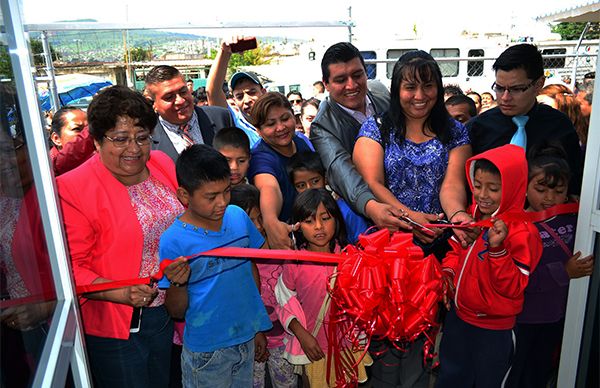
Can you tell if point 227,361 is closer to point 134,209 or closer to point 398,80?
point 134,209

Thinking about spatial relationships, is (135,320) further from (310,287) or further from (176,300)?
(310,287)

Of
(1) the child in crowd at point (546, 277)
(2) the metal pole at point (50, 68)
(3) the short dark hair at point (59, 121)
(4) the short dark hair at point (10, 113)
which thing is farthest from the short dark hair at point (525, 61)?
(2) the metal pole at point (50, 68)

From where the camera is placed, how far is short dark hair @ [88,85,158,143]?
6.93 feet

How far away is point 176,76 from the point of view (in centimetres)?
323

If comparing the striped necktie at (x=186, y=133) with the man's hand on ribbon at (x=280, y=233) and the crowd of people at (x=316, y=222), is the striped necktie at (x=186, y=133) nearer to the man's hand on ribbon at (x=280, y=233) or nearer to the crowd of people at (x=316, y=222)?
the crowd of people at (x=316, y=222)

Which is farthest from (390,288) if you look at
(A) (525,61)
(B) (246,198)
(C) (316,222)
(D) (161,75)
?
(D) (161,75)

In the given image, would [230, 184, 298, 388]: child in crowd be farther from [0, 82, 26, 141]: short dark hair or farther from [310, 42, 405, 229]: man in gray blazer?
[0, 82, 26, 141]: short dark hair

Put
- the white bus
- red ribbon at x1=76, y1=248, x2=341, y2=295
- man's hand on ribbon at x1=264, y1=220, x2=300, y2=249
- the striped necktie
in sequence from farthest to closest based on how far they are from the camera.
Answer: the white bus < the striped necktie < man's hand on ribbon at x1=264, y1=220, x2=300, y2=249 < red ribbon at x1=76, y1=248, x2=341, y2=295

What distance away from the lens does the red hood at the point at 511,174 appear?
2.18m

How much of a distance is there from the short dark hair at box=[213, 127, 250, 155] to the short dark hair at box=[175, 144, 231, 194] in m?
0.73

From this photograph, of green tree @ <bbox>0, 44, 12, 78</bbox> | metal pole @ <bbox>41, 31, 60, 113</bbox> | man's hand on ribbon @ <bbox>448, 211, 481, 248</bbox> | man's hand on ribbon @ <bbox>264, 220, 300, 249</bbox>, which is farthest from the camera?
metal pole @ <bbox>41, 31, 60, 113</bbox>

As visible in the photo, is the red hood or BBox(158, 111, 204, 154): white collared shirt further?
BBox(158, 111, 204, 154): white collared shirt

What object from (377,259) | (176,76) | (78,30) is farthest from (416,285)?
(78,30)

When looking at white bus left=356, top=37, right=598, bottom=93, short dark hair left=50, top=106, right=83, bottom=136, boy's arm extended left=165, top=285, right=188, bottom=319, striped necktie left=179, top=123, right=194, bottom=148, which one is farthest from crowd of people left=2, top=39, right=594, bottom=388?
white bus left=356, top=37, right=598, bottom=93
